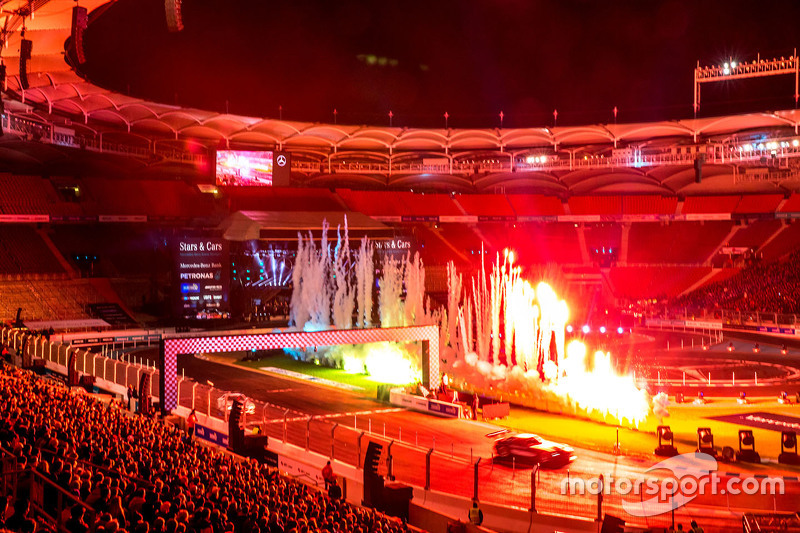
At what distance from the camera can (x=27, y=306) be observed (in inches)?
1815

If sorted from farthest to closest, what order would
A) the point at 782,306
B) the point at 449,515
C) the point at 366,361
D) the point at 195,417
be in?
the point at 782,306 < the point at 366,361 < the point at 195,417 < the point at 449,515

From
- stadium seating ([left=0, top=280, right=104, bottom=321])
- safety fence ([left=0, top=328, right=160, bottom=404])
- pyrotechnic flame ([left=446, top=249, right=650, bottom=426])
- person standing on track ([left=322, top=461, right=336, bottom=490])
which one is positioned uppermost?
stadium seating ([left=0, top=280, right=104, bottom=321])

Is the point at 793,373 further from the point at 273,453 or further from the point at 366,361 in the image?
the point at 273,453

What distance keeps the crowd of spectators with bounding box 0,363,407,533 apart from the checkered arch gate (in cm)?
738

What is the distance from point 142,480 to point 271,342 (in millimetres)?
18115

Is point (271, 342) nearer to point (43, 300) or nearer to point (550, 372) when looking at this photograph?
point (550, 372)

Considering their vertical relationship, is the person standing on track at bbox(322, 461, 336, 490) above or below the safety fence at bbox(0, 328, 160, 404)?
below

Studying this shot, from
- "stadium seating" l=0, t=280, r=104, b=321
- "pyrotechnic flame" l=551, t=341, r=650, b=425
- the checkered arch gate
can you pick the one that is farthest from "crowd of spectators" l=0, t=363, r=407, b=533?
"stadium seating" l=0, t=280, r=104, b=321

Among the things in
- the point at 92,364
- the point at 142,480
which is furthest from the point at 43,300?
the point at 142,480

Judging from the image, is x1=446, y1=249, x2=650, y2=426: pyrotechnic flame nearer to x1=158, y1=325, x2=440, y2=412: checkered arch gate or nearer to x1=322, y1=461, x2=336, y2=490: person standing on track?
x1=158, y1=325, x2=440, y2=412: checkered arch gate

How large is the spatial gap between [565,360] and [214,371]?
17.9 meters

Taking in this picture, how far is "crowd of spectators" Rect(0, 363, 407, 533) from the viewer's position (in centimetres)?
999

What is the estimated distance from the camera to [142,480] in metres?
12.4

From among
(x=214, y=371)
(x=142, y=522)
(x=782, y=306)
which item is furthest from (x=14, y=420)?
(x=782, y=306)
